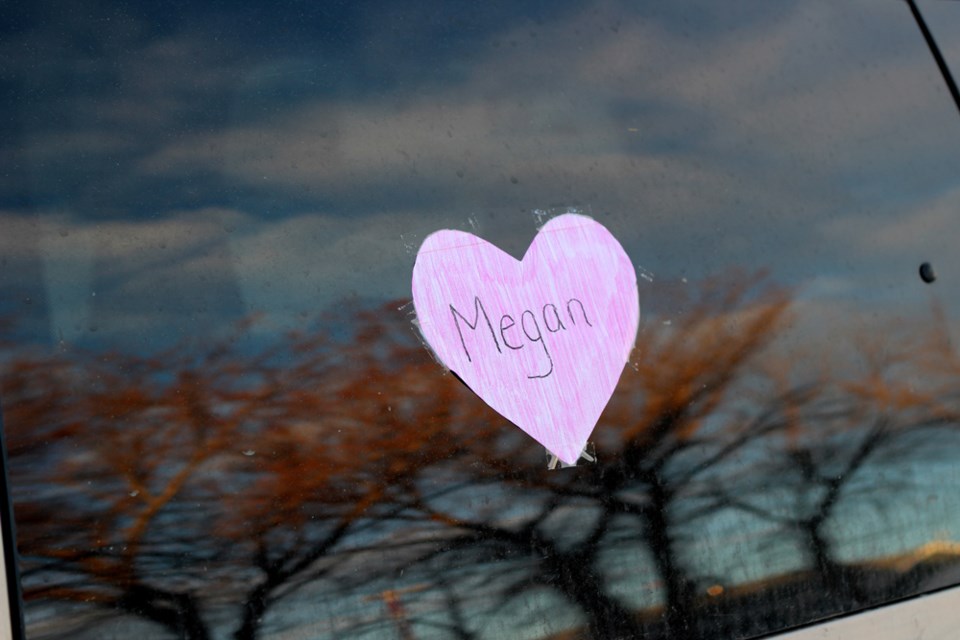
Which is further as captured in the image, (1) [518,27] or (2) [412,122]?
(1) [518,27]

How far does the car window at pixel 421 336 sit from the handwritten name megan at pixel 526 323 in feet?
0.21

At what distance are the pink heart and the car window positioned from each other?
0.02m

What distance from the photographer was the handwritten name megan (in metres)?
1.37

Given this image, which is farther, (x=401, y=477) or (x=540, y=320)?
(x=540, y=320)

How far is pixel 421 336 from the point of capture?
4.34 feet

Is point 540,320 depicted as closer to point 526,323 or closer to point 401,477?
point 526,323

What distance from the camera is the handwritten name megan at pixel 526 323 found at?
4.49 ft

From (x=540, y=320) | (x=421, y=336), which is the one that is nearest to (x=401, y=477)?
(x=421, y=336)

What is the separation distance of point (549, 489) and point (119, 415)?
Result: 0.47 m

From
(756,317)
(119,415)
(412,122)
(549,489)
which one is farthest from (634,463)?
(119,415)

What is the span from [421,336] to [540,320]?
0.53 feet

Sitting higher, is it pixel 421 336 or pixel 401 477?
pixel 421 336

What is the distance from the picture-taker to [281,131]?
1.34 m

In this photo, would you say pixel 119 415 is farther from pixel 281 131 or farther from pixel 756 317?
pixel 756 317
